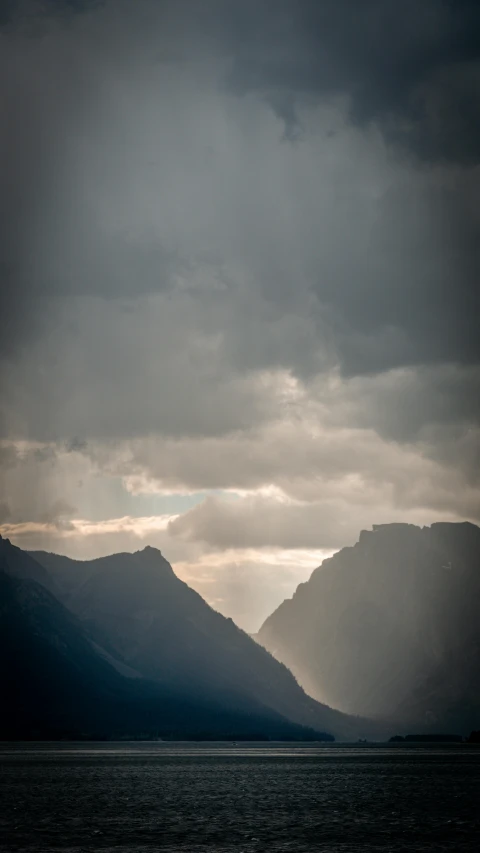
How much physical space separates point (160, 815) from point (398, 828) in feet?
93.7

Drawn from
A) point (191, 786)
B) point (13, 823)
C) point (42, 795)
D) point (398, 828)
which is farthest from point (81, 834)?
point (191, 786)

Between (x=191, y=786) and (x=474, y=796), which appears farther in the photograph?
(x=191, y=786)

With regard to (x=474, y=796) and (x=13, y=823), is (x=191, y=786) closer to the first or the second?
(x=474, y=796)

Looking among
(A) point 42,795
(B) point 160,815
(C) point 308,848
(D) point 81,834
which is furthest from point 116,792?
(C) point 308,848

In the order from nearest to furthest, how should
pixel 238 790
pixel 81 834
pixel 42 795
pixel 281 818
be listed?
pixel 81 834 < pixel 281 818 < pixel 42 795 < pixel 238 790

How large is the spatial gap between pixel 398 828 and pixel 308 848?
21686 millimetres

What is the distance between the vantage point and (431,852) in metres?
79.4

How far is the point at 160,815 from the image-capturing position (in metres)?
111

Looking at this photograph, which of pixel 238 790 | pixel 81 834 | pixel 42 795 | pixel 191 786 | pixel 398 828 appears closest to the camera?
pixel 81 834

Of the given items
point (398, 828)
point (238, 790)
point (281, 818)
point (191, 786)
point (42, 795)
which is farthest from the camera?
point (191, 786)

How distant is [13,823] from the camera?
10056cm

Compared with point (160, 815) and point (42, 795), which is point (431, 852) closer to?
point (160, 815)

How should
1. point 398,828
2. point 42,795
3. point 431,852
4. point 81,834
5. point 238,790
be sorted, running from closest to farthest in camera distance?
point 431,852 → point 81,834 → point 398,828 → point 42,795 → point 238,790

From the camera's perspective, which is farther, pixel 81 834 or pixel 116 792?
pixel 116 792
